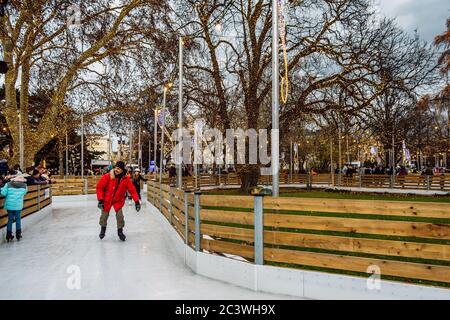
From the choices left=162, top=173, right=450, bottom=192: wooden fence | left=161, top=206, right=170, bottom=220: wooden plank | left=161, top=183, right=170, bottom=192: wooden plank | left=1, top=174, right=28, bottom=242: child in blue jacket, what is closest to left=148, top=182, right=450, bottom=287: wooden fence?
left=1, top=174, right=28, bottom=242: child in blue jacket

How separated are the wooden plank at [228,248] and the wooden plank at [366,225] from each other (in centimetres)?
53

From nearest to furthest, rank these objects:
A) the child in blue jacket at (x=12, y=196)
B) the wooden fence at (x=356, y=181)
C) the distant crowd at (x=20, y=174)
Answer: the child in blue jacket at (x=12, y=196) → the distant crowd at (x=20, y=174) → the wooden fence at (x=356, y=181)

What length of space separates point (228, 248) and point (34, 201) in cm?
1106

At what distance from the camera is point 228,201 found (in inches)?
259

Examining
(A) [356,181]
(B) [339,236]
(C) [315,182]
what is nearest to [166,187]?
(B) [339,236]

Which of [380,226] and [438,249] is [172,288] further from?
[438,249]

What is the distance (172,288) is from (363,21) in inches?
646

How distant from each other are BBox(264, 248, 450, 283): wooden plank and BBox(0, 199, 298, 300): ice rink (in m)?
0.52

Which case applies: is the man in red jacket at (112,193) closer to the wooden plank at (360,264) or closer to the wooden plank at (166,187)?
the wooden plank at (166,187)

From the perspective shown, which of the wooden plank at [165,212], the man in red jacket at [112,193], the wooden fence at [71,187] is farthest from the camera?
the wooden fence at [71,187]

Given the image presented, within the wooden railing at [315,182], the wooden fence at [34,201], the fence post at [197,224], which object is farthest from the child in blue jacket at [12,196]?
the wooden railing at [315,182]

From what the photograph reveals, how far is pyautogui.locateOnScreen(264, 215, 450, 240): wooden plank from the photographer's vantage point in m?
4.57

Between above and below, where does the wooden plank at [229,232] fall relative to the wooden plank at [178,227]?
above

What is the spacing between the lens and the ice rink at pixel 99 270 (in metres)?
5.71
